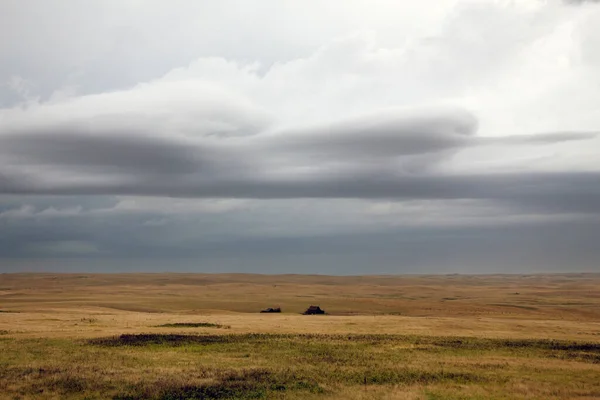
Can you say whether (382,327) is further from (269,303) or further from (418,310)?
(269,303)

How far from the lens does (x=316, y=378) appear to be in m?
30.5

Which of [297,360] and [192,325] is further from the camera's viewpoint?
[192,325]

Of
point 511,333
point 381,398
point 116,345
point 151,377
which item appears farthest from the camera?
point 511,333

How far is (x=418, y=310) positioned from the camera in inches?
3654

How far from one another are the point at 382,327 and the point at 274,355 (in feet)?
69.6

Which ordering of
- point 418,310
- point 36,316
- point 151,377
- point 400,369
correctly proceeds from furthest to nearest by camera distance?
1. point 418,310
2. point 36,316
3. point 400,369
4. point 151,377

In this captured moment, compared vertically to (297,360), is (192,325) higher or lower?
lower

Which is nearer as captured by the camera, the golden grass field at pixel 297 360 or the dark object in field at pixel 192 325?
the golden grass field at pixel 297 360

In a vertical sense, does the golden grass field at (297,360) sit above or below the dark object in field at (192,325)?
above

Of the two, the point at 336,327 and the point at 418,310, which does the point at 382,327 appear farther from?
the point at 418,310

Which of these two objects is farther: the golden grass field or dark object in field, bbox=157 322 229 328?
dark object in field, bbox=157 322 229 328

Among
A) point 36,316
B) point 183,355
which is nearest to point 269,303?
point 36,316

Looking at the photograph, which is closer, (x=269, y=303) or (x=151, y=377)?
(x=151, y=377)

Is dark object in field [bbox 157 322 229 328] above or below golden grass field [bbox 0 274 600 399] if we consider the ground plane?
below
